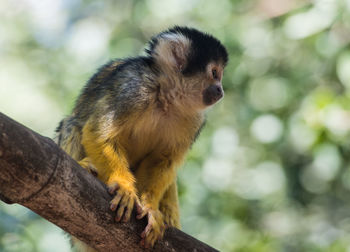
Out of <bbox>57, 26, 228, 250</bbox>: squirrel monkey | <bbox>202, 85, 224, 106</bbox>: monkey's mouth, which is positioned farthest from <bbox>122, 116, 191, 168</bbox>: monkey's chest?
<bbox>202, 85, 224, 106</bbox>: monkey's mouth

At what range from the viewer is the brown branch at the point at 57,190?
211 centimetres

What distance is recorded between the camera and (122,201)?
9.09ft

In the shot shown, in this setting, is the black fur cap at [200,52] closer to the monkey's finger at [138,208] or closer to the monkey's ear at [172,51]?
the monkey's ear at [172,51]

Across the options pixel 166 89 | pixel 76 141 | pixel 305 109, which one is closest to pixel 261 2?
pixel 305 109

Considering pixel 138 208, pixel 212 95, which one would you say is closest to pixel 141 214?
pixel 138 208

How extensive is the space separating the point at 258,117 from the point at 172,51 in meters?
1.71

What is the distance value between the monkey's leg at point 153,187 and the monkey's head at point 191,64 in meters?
0.48

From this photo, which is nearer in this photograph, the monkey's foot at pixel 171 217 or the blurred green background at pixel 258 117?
the monkey's foot at pixel 171 217

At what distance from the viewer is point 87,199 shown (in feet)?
8.17

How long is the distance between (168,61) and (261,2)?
8.85 feet

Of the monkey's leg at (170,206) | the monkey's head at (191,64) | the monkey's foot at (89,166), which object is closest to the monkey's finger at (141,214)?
the monkey's foot at (89,166)

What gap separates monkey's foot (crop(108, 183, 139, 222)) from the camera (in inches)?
105

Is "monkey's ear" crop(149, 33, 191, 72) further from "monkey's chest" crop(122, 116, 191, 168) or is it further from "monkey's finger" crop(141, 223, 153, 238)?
"monkey's finger" crop(141, 223, 153, 238)

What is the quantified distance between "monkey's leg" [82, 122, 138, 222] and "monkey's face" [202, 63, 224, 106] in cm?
73
